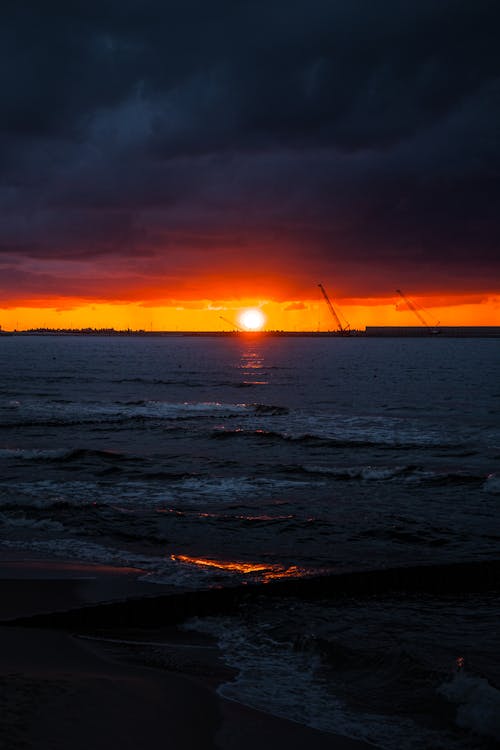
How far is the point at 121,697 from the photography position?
23.4ft

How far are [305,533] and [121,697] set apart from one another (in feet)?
29.3

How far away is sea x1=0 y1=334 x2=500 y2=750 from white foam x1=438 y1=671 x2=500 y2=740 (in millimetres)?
20

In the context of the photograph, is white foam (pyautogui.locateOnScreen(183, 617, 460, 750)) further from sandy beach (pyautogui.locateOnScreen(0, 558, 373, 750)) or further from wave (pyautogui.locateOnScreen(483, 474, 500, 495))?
wave (pyautogui.locateOnScreen(483, 474, 500, 495))

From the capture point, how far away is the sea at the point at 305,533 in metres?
7.79

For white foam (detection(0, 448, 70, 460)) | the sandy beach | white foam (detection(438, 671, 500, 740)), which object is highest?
white foam (detection(0, 448, 70, 460))

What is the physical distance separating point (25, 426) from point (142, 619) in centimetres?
2886

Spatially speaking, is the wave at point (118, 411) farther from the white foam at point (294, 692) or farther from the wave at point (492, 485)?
the white foam at point (294, 692)

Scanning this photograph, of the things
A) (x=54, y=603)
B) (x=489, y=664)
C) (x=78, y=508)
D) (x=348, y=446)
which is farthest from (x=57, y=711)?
(x=348, y=446)

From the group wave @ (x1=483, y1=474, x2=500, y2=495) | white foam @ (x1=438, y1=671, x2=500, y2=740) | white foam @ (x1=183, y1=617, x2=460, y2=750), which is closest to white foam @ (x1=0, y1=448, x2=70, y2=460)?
wave @ (x1=483, y1=474, x2=500, y2=495)

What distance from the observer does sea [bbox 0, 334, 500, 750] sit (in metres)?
7.79

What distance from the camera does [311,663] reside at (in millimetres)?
8617

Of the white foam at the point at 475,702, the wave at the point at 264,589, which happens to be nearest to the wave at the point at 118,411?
the wave at the point at 264,589

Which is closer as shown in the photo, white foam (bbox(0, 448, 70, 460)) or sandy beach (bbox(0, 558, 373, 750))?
sandy beach (bbox(0, 558, 373, 750))

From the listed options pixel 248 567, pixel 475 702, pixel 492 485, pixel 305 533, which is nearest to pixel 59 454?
Answer: pixel 305 533
